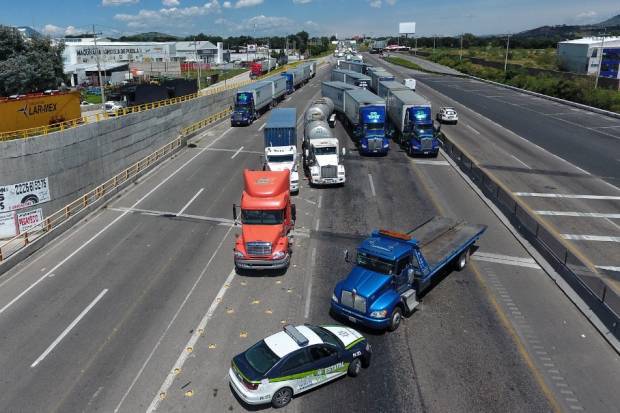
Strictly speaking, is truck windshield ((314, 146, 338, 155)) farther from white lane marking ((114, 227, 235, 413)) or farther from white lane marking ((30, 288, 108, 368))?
white lane marking ((30, 288, 108, 368))

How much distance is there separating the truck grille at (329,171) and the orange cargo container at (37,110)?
22393 mm

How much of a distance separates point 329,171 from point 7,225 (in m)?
20.0

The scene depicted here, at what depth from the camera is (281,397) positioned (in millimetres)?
11938

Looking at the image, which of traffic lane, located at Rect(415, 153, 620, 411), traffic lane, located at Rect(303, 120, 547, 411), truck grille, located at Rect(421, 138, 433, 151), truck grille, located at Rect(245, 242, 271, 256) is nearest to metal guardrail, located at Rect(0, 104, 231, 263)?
truck grille, located at Rect(245, 242, 271, 256)

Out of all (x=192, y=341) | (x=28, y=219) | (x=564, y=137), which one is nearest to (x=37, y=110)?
(x=28, y=219)

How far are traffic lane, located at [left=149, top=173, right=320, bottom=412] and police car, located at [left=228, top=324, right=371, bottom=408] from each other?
73 cm

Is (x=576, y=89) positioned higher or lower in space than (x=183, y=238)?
higher

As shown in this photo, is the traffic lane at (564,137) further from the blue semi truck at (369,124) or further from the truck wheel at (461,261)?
the truck wheel at (461,261)

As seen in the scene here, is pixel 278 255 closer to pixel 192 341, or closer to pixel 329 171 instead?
pixel 192 341

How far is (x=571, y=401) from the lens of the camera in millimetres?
12039

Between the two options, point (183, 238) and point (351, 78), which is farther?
point (351, 78)

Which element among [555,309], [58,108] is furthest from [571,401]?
[58,108]

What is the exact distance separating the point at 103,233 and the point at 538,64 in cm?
12245

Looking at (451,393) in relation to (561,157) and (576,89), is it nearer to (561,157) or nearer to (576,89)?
(561,157)
